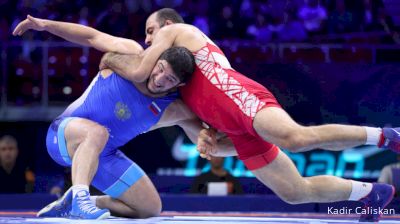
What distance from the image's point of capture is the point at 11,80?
25.1 feet

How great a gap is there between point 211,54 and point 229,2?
5.50 meters

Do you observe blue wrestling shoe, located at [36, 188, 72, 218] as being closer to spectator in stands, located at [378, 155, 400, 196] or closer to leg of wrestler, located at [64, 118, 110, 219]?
leg of wrestler, located at [64, 118, 110, 219]

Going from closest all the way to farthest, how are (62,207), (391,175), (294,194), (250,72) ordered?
1. (62,207)
2. (294,194)
3. (391,175)
4. (250,72)

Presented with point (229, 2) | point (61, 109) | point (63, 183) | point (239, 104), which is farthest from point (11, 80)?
point (239, 104)

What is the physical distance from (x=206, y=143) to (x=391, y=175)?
279 centimetres

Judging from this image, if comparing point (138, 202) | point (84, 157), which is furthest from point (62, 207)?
point (138, 202)

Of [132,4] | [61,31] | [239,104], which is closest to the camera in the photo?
[239,104]

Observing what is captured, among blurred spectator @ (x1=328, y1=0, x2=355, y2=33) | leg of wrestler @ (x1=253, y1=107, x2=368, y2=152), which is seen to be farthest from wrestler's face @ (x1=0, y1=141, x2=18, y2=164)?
blurred spectator @ (x1=328, y1=0, x2=355, y2=33)

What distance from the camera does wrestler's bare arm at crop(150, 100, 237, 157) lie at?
4340 mm

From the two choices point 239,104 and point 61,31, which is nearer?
point 239,104

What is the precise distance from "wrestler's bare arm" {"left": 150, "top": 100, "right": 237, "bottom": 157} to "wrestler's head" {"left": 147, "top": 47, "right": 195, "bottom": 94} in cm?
31

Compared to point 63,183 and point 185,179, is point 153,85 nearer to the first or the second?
point 185,179

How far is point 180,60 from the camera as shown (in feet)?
13.1

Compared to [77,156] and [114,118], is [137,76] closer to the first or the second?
[114,118]
